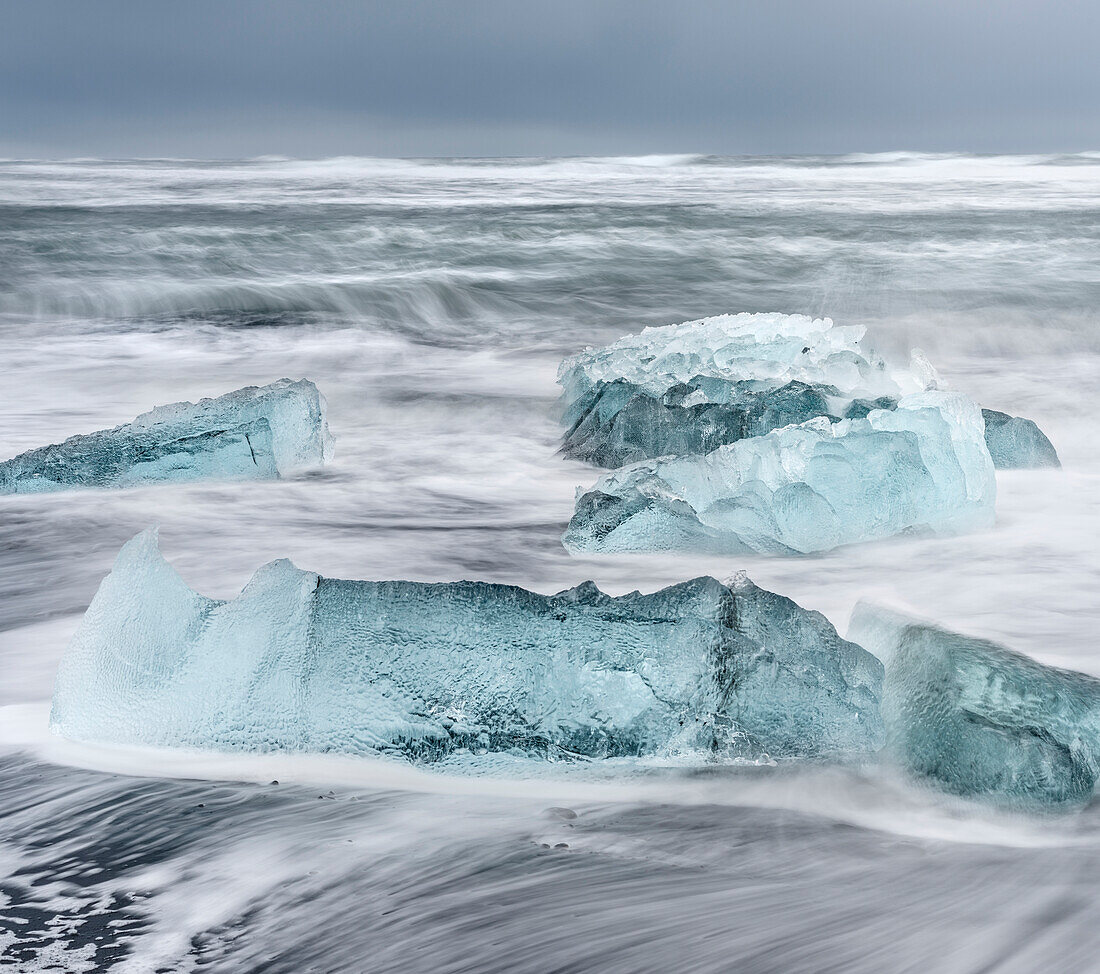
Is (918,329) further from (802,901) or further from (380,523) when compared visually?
(802,901)

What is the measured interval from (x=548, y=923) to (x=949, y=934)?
45 centimetres

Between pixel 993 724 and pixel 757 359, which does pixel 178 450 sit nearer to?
pixel 757 359

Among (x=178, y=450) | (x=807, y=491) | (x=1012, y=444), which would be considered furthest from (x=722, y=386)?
(x=178, y=450)

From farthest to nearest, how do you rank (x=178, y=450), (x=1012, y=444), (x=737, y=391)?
(x=737, y=391)
(x=1012, y=444)
(x=178, y=450)

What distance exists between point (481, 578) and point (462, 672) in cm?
109

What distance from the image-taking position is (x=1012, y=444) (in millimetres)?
3850

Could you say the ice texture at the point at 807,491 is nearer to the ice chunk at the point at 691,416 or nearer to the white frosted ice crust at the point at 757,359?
the ice chunk at the point at 691,416

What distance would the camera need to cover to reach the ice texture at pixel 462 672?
169 cm

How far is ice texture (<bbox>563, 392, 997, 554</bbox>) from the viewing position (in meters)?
2.88

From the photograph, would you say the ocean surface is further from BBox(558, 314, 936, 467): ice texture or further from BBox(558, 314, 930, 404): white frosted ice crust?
BBox(558, 314, 930, 404): white frosted ice crust

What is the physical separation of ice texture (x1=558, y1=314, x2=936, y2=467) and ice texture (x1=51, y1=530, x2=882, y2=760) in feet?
7.01

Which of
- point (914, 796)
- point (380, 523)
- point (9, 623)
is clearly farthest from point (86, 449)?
point (914, 796)

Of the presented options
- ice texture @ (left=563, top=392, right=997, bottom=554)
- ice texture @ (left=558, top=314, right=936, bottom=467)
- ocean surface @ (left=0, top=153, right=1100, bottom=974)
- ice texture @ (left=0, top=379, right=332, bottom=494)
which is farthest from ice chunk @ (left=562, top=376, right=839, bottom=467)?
ice texture @ (left=0, top=379, right=332, bottom=494)

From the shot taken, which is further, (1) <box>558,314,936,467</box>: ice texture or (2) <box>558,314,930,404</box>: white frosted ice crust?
(2) <box>558,314,930,404</box>: white frosted ice crust
